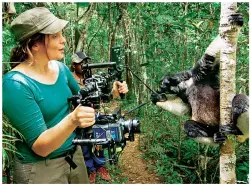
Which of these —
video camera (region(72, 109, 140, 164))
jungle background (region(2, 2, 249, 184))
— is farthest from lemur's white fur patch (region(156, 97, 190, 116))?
A: video camera (region(72, 109, 140, 164))

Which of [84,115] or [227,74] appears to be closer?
[84,115]

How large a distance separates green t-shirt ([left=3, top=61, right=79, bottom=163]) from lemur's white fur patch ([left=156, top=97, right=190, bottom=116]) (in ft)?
4.06

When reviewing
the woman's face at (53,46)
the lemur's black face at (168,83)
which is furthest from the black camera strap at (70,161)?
the lemur's black face at (168,83)

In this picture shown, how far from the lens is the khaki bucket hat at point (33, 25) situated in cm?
145

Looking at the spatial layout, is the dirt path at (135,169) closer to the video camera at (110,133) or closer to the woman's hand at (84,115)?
the video camera at (110,133)

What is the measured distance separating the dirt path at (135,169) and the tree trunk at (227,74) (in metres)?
2.29

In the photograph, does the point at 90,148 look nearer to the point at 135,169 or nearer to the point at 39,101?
the point at 39,101

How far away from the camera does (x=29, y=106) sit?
1330 millimetres

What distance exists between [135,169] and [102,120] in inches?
104

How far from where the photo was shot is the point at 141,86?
18.8 feet

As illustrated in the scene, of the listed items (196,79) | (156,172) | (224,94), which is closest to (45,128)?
(224,94)

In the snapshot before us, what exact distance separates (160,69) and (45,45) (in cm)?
294

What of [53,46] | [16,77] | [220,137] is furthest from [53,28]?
[220,137]

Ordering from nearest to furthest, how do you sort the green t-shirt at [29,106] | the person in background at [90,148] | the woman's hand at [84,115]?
1. the woman's hand at [84,115]
2. the green t-shirt at [29,106]
3. the person in background at [90,148]
